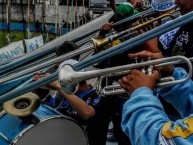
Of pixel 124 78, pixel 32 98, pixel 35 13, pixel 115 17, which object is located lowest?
pixel 35 13

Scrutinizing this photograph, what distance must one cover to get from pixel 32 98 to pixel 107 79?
3.24 feet

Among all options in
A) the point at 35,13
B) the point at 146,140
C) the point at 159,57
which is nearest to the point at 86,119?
the point at 159,57

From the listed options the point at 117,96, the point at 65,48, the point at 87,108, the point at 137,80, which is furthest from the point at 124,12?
the point at 137,80

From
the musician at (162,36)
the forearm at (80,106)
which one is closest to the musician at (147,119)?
the musician at (162,36)

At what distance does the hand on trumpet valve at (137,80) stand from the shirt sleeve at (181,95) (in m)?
0.31

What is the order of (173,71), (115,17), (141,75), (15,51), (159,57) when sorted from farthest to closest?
(15,51) < (115,17) < (173,71) < (159,57) < (141,75)

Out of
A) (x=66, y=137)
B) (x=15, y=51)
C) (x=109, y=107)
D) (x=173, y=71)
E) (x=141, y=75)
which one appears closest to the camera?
(x=141, y=75)

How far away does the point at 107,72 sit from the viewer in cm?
174

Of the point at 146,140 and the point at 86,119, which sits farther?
the point at 86,119

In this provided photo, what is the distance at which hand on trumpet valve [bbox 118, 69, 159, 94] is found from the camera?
163 cm

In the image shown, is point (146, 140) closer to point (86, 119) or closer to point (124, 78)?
point (124, 78)

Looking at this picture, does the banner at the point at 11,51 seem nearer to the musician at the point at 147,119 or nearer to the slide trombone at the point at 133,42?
the slide trombone at the point at 133,42

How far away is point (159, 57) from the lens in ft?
5.90

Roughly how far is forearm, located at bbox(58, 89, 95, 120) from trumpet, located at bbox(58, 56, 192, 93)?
41.6 inches
